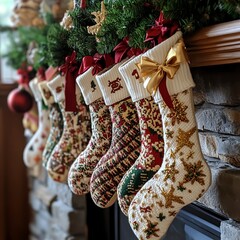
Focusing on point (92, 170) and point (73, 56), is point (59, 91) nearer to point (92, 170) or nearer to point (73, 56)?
point (73, 56)

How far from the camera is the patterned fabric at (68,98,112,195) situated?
50.0 inches

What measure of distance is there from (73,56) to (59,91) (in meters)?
0.16

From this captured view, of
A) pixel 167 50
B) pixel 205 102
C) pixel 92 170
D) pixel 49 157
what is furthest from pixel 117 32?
pixel 49 157

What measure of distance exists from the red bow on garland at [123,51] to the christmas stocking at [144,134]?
6 cm

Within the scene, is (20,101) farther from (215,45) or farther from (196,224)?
(215,45)

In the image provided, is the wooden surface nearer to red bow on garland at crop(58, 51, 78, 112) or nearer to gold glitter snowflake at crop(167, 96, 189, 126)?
red bow on garland at crop(58, 51, 78, 112)

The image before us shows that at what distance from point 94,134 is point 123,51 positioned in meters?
0.29

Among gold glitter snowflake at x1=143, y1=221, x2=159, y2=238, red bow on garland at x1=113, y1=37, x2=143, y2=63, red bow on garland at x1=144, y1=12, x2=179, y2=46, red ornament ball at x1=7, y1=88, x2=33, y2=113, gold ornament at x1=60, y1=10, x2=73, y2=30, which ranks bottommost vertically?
gold glitter snowflake at x1=143, y1=221, x2=159, y2=238

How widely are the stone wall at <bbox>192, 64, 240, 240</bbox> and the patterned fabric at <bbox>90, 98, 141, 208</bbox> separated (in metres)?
0.17

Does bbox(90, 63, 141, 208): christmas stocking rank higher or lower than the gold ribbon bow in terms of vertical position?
lower

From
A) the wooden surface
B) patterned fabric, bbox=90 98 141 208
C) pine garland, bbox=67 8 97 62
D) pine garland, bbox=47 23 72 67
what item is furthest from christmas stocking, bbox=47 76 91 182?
the wooden surface

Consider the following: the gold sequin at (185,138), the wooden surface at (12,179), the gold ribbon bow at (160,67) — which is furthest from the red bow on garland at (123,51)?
the wooden surface at (12,179)

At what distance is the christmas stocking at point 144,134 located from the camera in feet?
3.37

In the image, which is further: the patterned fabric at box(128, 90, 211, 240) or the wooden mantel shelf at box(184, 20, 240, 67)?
the patterned fabric at box(128, 90, 211, 240)
